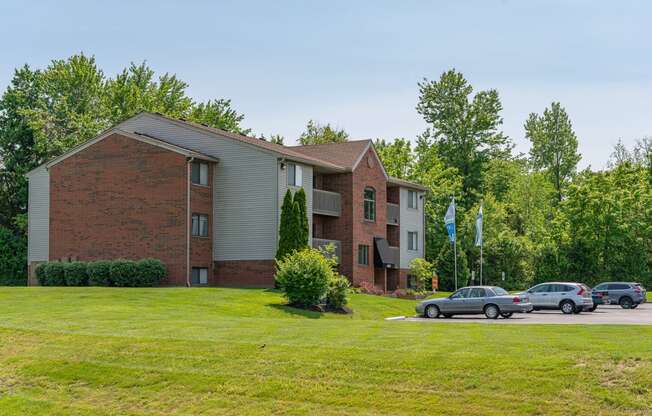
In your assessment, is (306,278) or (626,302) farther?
(626,302)

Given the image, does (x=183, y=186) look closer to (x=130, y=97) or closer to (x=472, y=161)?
(x=130, y=97)

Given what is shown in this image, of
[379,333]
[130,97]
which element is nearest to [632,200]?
[130,97]

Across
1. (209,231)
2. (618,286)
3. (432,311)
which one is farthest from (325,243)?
(618,286)

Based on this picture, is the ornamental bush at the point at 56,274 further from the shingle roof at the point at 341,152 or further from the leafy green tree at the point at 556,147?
Answer: the leafy green tree at the point at 556,147

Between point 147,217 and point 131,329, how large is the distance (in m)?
22.8

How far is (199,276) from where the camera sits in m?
47.5

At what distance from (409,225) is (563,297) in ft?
69.9

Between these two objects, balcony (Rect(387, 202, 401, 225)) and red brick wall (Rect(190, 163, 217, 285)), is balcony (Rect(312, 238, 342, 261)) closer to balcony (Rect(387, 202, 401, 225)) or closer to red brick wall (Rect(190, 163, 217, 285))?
red brick wall (Rect(190, 163, 217, 285))

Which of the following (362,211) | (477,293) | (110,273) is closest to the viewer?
(477,293)

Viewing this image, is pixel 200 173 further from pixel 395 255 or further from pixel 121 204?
pixel 395 255

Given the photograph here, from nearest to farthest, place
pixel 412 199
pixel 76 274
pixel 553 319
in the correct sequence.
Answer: pixel 553 319 → pixel 76 274 → pixel 412 199

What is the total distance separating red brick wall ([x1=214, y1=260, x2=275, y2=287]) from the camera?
46812 mm

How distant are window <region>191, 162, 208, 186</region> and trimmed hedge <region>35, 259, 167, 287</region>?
4.77 metres

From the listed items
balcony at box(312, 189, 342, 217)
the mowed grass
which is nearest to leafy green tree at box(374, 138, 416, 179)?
balcony at box(312, 189, 342, 217)
